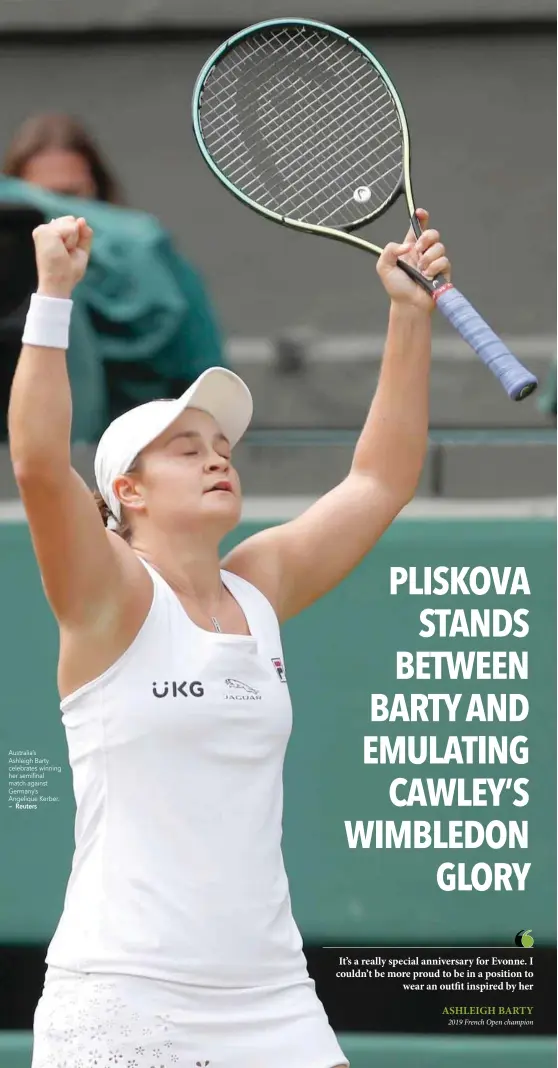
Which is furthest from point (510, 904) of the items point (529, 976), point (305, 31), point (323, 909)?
point (305, 31)

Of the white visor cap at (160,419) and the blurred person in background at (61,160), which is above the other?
the blurred person in background at (61,160)

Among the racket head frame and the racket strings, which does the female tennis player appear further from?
the racket strings

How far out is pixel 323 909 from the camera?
8.66 feet

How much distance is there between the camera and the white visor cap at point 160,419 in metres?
1.97

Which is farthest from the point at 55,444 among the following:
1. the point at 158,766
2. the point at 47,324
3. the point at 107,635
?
the point at 158,766

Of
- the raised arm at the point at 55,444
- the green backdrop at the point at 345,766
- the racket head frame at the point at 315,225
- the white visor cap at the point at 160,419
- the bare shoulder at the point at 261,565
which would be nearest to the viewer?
the raised arm at the point at 55,444

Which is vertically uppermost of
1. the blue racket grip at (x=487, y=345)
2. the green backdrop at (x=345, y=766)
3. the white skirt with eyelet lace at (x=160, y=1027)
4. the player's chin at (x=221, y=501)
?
the blue racket grip at (x=487, y=345)

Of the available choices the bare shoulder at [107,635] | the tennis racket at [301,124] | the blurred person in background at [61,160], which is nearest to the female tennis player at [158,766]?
the bare shoulder at [107,635]

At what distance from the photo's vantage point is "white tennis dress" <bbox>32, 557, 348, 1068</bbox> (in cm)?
179

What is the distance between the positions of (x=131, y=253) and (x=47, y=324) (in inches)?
39.6

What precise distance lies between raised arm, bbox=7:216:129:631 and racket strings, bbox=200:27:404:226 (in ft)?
2.51

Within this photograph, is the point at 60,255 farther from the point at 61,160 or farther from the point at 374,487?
the point at 61,160

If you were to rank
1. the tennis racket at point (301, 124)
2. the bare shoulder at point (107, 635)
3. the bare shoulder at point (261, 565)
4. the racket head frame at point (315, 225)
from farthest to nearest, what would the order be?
the tennis racket at point (301, 124)
the racket head frame at point (315, 225)
the bare shoulder at point (261, 565)
the bare shoulder at point (107, 635)

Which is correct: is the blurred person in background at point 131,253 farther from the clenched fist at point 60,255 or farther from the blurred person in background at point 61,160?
the clenched fist at point 60,255
